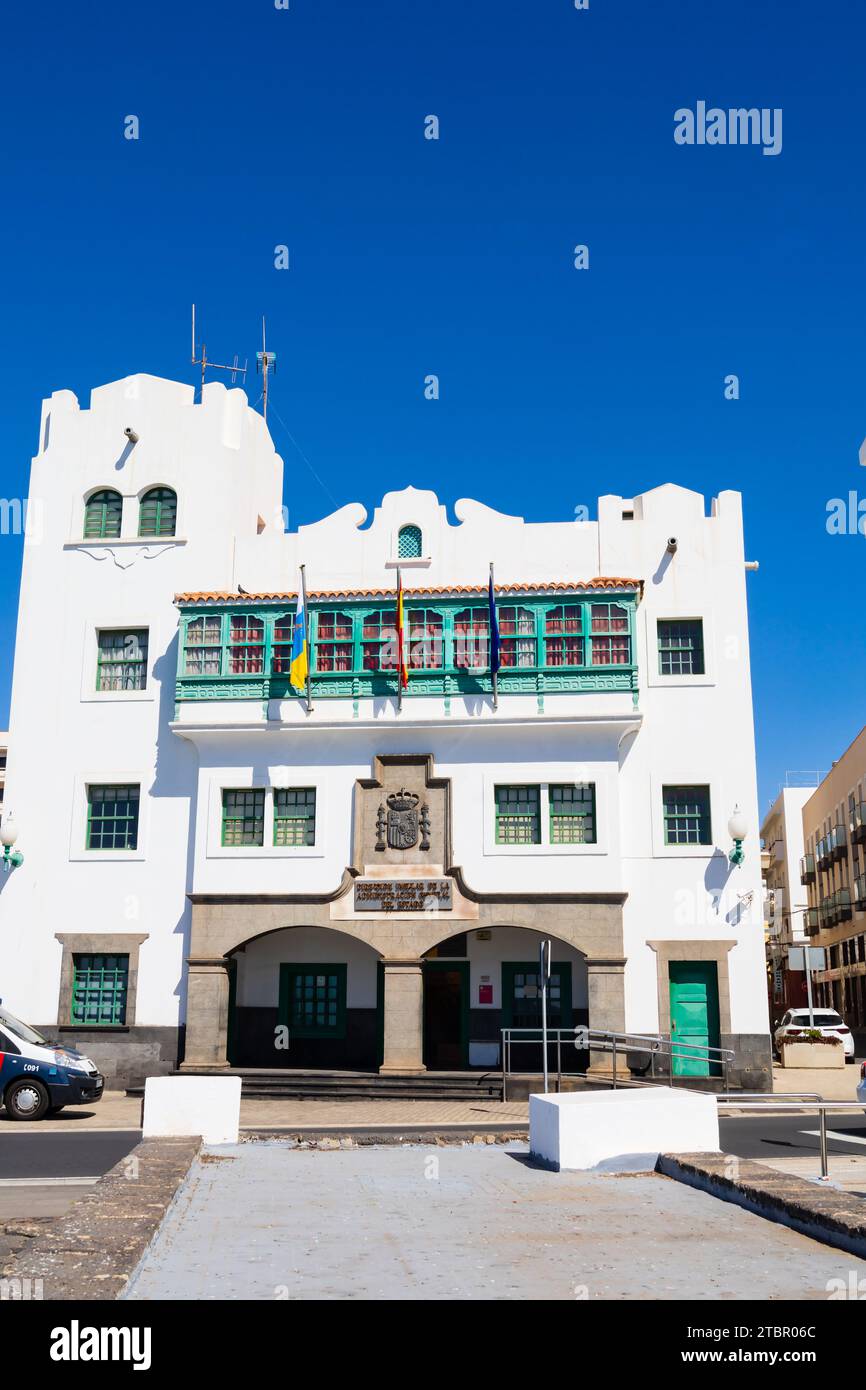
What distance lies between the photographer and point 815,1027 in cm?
3262

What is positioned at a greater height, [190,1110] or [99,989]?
[99,989]

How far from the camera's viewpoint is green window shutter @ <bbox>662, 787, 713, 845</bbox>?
26.7m

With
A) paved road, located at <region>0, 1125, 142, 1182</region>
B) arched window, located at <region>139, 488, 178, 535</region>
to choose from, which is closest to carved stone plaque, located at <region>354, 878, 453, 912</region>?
paved road, located at <region>0, 1125, 142, 1182</region>

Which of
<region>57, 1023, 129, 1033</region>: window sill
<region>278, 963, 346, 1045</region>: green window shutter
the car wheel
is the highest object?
<region>278, 963, 346, 1045</region>: green window shutter

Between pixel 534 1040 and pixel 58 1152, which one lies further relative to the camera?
pixel 534 1040

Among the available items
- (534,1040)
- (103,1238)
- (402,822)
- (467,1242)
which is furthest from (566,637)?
(103,1238)

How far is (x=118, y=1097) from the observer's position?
2536 centimetres

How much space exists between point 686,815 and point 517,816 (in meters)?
3.65

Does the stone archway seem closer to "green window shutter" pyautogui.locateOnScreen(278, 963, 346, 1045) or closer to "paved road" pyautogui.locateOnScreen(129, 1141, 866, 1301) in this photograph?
"green window shutter" pyautogui.locateOnScreen(278, 963, 346, 1045)

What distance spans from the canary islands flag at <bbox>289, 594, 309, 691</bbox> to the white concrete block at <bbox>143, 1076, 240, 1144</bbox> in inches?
525

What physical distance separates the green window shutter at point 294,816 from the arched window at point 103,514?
783 cm

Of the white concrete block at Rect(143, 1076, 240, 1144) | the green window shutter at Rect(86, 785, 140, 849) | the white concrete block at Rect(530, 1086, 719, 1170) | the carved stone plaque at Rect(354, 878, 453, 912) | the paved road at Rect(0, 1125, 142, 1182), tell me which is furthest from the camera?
the green window shutter at Rect(86, 785, 140, 849)

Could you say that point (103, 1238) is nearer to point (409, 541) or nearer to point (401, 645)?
point (401, 645)
